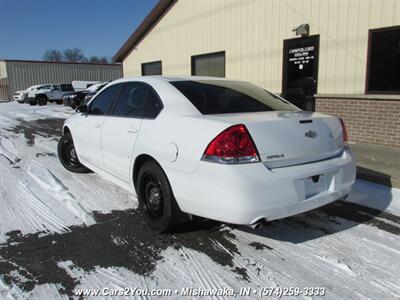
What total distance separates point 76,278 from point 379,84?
7303 millimetres

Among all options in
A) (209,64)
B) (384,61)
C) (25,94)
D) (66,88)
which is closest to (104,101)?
(384,61)

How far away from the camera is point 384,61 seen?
7.57 metres

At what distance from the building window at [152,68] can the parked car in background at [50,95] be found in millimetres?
14035

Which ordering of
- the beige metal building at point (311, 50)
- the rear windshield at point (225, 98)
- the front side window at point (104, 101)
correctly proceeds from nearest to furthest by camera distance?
the rear windshield at point (225, 98)
the front side window at point (104, 101)
the beige metal building at point (311, 50)

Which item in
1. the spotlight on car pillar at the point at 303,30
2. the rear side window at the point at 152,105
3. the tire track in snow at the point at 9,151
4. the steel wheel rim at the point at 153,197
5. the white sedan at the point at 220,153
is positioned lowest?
the tire track in snow at the point at 9,151

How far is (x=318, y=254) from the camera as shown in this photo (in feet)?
10.4

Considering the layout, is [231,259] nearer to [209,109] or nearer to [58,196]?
[209,109]

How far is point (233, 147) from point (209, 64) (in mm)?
10423

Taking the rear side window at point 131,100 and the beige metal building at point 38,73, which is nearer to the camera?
the rear side window at point 131,100

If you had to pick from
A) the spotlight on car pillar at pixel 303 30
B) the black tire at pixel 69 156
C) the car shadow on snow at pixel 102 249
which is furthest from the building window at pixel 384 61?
the black tire at pixel 69 156

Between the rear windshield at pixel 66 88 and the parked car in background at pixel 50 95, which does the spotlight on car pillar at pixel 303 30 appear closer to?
the parked car in background at pixel 50 95

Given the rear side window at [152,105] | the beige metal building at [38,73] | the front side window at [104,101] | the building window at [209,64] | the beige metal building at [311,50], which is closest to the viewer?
the rear side window at [152,105]

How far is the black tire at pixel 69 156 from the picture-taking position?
19.3 ft

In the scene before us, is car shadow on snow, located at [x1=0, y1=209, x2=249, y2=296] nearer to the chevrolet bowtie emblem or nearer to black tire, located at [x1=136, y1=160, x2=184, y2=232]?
black tire, located at [x1=136, y1=160, x2=184, y2=232]
